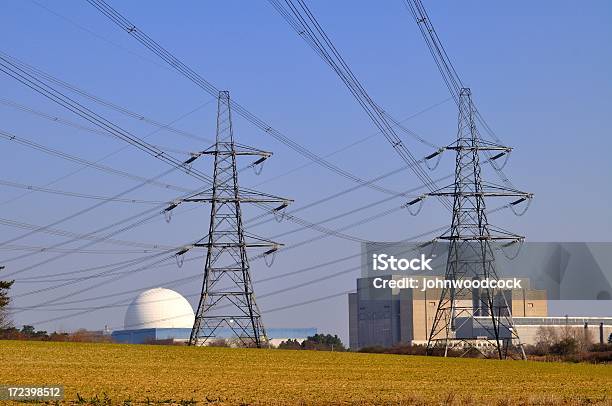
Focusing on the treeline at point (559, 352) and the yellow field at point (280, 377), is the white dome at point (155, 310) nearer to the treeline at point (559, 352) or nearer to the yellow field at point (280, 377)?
the treeline at point (559, 352)

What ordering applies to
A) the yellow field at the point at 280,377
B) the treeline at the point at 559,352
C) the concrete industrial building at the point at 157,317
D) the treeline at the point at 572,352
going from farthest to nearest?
the concrete industrial building at the point at 157,317 → the treeline at the point at 572,352 → the treeline at the point at 559,352 → the yellow field at the point at 280,377

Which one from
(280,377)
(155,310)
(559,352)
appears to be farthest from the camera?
(155,310)

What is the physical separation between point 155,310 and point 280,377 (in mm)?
132452

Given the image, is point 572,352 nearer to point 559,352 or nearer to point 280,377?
point 559,352

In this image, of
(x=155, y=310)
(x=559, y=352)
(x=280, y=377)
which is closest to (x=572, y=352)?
(x=559, y=352)

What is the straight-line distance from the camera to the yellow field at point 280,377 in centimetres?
3709

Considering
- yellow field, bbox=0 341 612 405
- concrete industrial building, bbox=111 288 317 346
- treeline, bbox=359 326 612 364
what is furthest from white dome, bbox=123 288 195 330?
yellow field, bbox=0 341 612 405

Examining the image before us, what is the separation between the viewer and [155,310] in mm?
181375

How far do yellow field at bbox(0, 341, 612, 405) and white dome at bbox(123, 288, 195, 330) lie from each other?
10570 cm

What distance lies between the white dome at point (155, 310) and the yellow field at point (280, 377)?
106 m

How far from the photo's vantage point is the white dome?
596 ft

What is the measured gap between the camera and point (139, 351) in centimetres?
6944

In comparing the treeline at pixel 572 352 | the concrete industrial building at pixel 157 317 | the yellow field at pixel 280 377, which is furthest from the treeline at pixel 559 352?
the concrete industrial building at pixel 157 317

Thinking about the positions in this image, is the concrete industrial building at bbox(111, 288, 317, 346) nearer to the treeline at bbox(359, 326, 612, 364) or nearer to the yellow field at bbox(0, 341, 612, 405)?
the treeline at bbox(359, 326, 612, 364)
